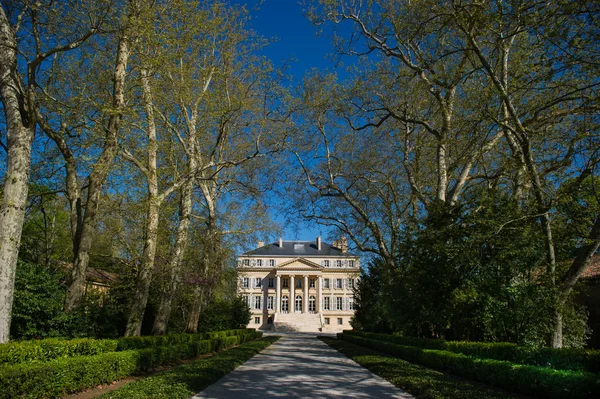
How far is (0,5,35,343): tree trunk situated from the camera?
843 cm

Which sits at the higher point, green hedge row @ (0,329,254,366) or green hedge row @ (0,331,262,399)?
green hedge row @ (0,329,254,366)

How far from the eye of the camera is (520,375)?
923cm

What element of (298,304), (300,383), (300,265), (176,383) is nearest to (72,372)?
(176,383)

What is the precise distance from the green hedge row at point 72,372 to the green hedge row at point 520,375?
828 centimetres

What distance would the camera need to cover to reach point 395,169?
23.9 meters

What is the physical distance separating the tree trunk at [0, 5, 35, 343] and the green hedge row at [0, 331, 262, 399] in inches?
58.0

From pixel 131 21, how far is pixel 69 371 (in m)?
8.39

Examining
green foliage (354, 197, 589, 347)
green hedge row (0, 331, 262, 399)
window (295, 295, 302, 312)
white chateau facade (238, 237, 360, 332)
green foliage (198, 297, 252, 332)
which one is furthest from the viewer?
window (295, 295, 302, 312)

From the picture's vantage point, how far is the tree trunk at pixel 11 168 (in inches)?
332

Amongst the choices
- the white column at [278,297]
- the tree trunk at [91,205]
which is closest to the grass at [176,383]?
the tree trunk at [91,205]

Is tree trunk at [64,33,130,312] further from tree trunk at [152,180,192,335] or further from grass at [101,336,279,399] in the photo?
tree trunk at [152,180,192,335]

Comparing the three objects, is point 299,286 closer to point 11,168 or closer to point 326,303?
point 326,303

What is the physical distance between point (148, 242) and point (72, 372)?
693 cm

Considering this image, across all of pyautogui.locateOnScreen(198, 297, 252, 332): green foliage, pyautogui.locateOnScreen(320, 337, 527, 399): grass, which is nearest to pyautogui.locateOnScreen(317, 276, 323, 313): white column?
pyautogui.locateOnScreen(198, 297, 252, 332): green foliage
